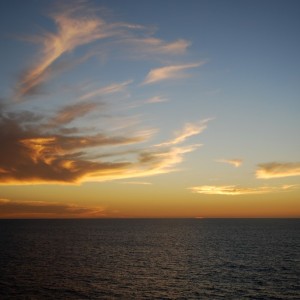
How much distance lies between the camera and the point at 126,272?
250 ft

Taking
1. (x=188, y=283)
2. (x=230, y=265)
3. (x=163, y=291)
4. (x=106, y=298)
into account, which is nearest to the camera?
(x=106, y=298)

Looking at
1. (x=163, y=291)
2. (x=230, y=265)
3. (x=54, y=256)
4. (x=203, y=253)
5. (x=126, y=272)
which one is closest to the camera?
(x=163, y=291)

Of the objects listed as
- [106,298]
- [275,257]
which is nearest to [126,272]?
[106,298]

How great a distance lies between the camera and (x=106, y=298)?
5488 centimetres

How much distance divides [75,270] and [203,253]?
4803cm

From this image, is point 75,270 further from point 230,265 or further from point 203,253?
point 203,253

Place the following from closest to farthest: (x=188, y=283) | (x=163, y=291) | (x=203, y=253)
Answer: (x=163, y=291) < (x=188, y=283) < (x=203, y=253)

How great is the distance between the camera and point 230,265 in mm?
85938

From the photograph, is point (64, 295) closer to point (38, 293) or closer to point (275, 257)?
point (38, 293)

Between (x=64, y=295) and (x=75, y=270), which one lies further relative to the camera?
(x=75, y=270)

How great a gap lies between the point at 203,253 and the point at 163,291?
2135 inches

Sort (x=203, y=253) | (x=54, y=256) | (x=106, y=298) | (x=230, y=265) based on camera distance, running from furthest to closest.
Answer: (x=203, y=253) → (x=54, y=256) → (x=230, y=265) → (x=106, y=298)

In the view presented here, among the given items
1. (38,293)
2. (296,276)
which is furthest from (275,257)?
(38,293)

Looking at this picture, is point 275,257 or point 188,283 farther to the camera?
point 275,257
